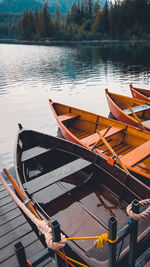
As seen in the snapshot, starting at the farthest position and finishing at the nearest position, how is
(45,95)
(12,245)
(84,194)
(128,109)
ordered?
(45,95) < (128,109) < (84,194) < (12,245)

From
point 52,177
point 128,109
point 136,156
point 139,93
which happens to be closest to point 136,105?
point 128,109

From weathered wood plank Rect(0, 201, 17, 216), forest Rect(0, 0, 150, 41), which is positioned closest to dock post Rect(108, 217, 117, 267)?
weathered wood plank Rect(0, 201, 17, 216)

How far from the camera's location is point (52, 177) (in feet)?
21.3

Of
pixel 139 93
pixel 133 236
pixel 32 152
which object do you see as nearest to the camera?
pixel 133 236

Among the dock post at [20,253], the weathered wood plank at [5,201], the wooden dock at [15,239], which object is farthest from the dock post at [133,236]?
the weathered wood plank at [5,201]

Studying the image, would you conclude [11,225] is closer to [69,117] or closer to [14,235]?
[14,235]

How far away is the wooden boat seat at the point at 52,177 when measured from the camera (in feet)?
20.0

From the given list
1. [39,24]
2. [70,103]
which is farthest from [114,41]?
[70,103]

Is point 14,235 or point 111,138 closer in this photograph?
point 14,235

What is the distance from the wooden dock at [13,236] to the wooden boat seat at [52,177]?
31.3 inches

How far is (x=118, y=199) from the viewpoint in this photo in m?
6.07

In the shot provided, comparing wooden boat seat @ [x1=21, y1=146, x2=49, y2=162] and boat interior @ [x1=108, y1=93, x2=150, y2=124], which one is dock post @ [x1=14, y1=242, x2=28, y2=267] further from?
boat interior @ [x1=108, y1=93, x2=150, y2=124]

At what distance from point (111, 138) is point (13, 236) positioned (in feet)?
22.4

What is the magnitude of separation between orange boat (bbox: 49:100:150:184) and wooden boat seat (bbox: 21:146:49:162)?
172 cm
